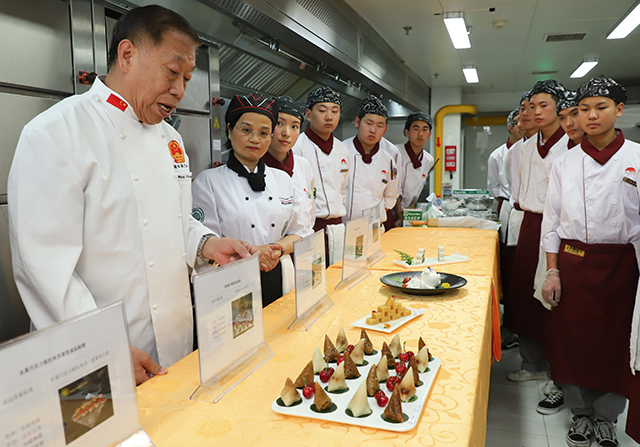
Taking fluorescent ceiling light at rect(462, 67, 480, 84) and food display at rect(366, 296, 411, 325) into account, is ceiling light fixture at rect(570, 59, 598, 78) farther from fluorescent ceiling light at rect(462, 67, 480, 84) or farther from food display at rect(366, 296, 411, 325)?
food display at rect(366, 296, 411, 325)

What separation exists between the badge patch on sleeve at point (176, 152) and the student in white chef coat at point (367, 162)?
251cm

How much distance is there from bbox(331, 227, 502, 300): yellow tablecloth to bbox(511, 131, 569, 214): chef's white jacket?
1.18ft

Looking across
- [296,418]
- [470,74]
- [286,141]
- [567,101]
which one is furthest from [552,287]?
[470,74]

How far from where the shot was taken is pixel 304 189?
277 centimetres

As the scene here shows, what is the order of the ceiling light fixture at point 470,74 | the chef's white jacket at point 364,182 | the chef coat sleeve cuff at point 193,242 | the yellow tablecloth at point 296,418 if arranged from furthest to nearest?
1. the ceiling light fixture at point 470,74
2. the chef's white jacket at point 364,182
3. the chef coat sleeve cuff at point 193,242
4. the yellow tablecloth at point 296,418

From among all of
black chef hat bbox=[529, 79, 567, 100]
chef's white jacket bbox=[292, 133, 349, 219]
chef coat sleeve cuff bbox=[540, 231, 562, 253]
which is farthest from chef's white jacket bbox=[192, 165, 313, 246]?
black chef hat bbox=[529, 79, 567, 100]

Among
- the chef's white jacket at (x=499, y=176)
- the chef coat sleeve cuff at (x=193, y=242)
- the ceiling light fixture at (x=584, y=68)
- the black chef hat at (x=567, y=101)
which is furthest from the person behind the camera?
the ceiling light fixture at (x=584, y=68)

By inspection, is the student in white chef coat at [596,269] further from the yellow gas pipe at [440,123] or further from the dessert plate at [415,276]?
the yellow gas pipe at [440,123]

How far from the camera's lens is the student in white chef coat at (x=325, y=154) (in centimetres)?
329

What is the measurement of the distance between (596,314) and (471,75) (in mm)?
6321

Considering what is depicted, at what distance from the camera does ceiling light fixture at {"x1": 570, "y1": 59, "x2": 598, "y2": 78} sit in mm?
6804

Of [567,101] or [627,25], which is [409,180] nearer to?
[567,101]

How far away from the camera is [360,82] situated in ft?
16.4

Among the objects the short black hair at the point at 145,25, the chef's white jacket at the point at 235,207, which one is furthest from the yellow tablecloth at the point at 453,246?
the short black hair at the point at 145,25
